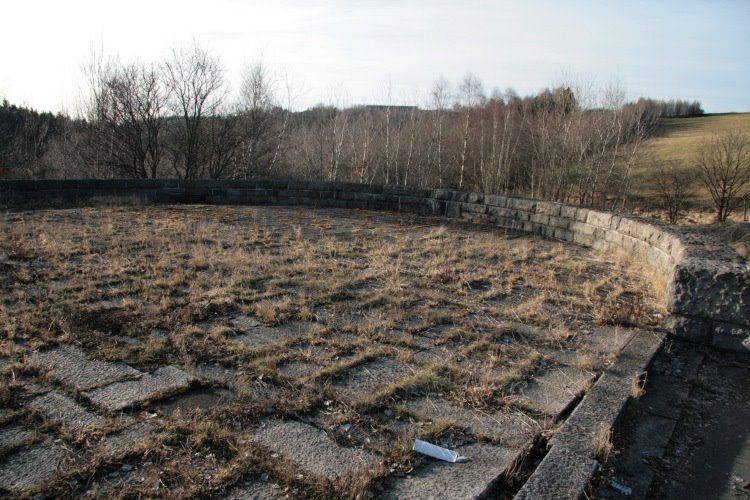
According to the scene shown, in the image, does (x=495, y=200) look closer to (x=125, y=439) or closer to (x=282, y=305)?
(x=282, y=305)

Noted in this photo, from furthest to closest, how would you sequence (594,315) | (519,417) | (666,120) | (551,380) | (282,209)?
(666,120), (282,209), (594,315), (551,380), (519,417)

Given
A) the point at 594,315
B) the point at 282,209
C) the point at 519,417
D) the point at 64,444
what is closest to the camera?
the point at 64,444

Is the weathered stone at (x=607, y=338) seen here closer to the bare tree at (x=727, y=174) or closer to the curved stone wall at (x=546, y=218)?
the curved stone wall at (x=546, y=218)

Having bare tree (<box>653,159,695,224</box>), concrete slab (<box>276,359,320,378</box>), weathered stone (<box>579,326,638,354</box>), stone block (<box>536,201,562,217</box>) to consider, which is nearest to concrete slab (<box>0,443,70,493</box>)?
concrete slab (<box>276,359,320,378</box>)

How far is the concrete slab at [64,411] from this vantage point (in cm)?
273

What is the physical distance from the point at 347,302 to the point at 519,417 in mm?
2236

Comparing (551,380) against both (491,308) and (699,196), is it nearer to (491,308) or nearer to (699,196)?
(491,308)

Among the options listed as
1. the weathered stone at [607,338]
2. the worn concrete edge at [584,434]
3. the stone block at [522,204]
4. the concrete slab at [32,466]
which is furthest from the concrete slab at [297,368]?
the stone block at [522,204]

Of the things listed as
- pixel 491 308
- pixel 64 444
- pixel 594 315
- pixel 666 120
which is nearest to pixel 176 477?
pixel 64 444

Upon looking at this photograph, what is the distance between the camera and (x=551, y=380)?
3.54 m

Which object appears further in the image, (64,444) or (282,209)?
(282,209)

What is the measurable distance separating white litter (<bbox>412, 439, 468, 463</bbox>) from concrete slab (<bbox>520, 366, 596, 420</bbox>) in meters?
0.70

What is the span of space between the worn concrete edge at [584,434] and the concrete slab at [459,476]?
0.55 feet

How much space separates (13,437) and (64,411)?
0.28 meters
